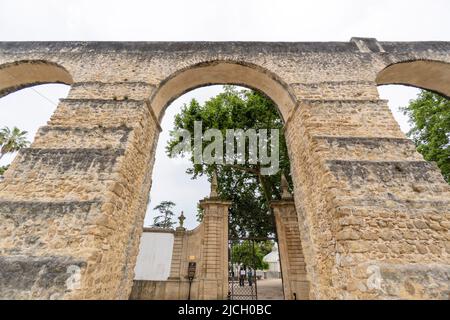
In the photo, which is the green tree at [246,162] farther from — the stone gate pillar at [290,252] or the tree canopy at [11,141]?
the tree canopy at [11,141]

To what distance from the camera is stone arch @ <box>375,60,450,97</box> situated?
22.5 feet

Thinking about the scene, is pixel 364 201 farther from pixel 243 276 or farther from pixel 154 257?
pixel 243 276

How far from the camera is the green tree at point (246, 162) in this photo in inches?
515

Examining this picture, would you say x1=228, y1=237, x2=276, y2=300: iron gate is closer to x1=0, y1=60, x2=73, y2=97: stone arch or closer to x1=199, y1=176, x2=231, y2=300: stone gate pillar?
x1=199, y1=176, x2=231, y2=300: stone gate pillar

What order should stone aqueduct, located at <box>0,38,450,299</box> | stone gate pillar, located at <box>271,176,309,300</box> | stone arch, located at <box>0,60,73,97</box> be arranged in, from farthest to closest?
stone gate pillar, located at <box>271,176,309,300</box> < stone arch, located at <box>0,60,73,97</box> < stone aqueduct, located at <box>0,38,450,299</box>

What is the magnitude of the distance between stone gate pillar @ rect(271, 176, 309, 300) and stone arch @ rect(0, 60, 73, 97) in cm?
889

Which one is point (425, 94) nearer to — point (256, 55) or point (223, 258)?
point (256, 55)

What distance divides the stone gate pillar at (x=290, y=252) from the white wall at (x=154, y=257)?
5133mm

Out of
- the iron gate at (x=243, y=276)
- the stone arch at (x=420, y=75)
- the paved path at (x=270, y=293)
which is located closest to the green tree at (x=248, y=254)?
the iron gate at (x=243, y=276)

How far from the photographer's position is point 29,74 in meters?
7.17

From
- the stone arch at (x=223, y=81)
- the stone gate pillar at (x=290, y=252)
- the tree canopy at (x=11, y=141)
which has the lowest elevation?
the stone gate pillar at (x=290, y=252)

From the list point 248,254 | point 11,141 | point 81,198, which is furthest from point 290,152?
point 11,141

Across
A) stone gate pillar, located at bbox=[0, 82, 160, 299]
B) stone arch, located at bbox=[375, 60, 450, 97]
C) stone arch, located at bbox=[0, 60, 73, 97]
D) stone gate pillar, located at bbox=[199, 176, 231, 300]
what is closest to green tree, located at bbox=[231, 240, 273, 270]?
stone gate pillar, located at bbox=[199, 176, 231, 300]
